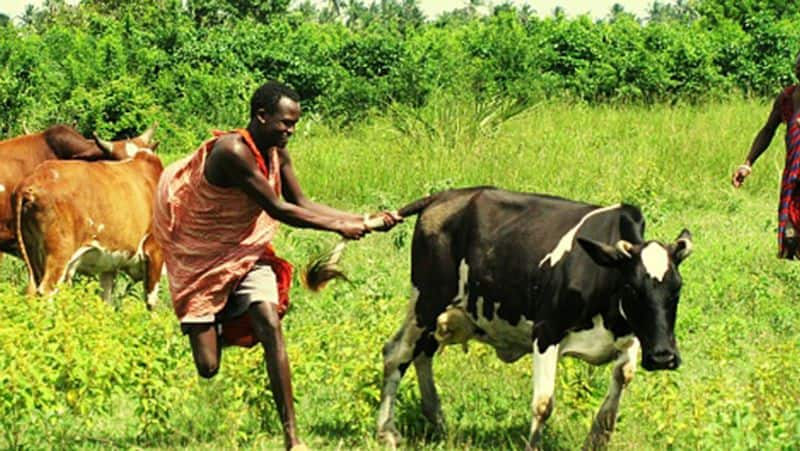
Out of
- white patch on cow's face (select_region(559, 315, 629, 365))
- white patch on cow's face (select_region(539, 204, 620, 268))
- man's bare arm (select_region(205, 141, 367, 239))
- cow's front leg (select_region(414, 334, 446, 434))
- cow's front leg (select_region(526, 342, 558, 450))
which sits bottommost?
cow's front leg (select_region(414, 334, 446, 434))

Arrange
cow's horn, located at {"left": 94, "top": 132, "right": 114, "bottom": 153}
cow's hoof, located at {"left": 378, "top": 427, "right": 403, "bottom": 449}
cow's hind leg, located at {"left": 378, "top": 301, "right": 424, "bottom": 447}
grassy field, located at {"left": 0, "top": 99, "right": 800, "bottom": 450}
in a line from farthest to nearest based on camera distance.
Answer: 1. cow's horn, located at {"left": 94, "top": 132, "right": 114, "bottom": 153}
2. cow's hind leg, located at {"left": 378, "top": 301, "right": 424, "bottom": 447}
3. cow's hoof, located at {"left": 378, "top": 427, "right": 403, "bottom": 449}
4. grassy field, located at {"left": 0, "top": 99, "right": 800, "bottom": 450}

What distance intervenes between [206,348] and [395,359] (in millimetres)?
1276

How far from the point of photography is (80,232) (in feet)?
36.1

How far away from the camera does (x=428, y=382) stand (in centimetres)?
787

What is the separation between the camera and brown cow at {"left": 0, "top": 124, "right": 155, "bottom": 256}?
12000 mm

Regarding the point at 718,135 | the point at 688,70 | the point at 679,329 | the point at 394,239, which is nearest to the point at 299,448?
the point at 679,329

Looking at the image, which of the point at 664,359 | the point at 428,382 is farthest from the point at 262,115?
the point at 664,359

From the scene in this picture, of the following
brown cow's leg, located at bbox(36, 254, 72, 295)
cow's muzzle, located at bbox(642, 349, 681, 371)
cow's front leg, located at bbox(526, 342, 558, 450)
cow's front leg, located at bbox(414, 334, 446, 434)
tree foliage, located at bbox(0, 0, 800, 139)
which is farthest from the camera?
tree foliage, located at bbox(0, 0, 800, 139)

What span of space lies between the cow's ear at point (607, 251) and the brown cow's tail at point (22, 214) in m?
5.48

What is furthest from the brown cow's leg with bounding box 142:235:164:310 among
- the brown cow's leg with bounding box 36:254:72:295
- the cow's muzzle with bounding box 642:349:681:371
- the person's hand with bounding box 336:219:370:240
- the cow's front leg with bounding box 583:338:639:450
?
the cow's muzzle with bounding box 642:349:681:371

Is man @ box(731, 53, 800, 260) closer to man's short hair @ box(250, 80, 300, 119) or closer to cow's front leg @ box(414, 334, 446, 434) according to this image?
cow's front leg @ box(414, 334, 446, 434)

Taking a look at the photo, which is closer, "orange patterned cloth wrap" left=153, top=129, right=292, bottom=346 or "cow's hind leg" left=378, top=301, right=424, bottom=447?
"orange patterned cloth wrap" left=153, top=129, right=292, bottom=346

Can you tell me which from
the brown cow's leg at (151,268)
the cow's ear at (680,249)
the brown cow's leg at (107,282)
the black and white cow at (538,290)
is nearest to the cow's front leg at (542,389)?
the black and white cow at (538,290)

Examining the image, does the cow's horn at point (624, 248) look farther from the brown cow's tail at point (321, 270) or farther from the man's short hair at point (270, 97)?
the man's short hair at point (270, 97)
